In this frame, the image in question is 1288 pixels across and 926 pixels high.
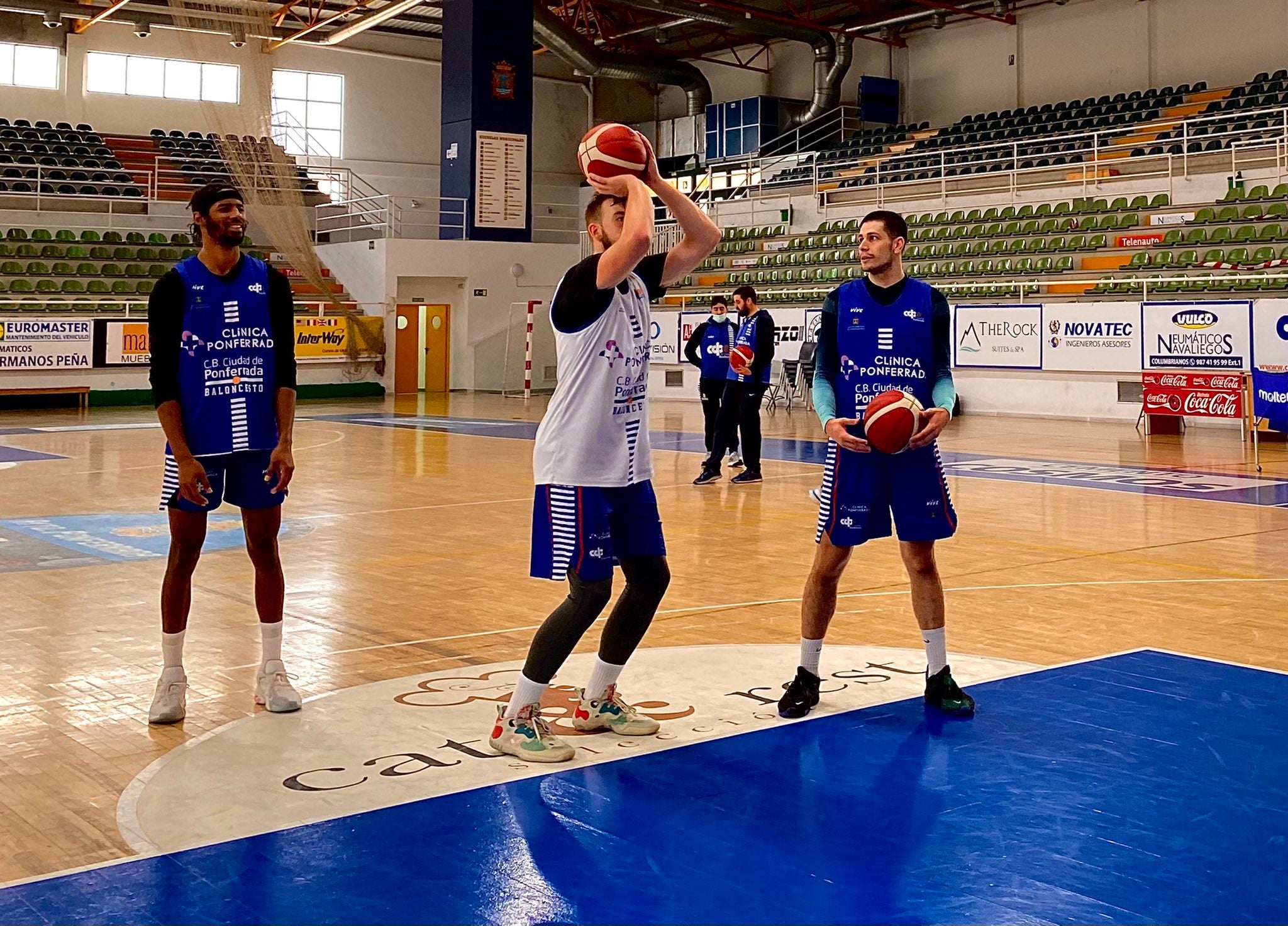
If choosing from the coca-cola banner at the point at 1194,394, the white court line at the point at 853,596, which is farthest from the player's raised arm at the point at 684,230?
the coca-cola banner at the point at 1194,394

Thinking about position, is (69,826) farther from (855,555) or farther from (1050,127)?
(1050,127)

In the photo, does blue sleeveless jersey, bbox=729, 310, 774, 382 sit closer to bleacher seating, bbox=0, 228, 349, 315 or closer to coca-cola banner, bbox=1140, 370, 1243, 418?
A: coca-cola banner, bbox=1140, 370, 1243, 418

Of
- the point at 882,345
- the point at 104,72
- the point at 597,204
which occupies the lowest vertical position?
the point at 882,345

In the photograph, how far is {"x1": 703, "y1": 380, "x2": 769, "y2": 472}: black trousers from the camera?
13250 millimetres

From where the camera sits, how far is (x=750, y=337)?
→ 1317 cm

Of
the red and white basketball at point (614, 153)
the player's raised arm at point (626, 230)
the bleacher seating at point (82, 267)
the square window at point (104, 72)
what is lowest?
the player's raised arm at point (626, 230)

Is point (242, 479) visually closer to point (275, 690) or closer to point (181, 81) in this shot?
point (275, 690)

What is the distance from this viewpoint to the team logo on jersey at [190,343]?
15.6 ft

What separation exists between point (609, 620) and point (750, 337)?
29.2ft

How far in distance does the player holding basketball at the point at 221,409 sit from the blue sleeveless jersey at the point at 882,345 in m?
2.06

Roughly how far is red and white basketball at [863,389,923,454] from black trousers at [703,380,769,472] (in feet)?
27.4

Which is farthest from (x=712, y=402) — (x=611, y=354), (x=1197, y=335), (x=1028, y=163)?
(x=1028, y=163)

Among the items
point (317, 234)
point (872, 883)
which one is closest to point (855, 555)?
point (872, 883)

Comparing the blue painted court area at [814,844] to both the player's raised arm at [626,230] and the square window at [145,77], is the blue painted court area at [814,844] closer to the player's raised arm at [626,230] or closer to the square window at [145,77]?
the player's raised arm at [626,230]
